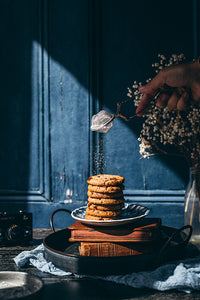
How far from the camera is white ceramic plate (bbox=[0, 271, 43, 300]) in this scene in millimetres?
946

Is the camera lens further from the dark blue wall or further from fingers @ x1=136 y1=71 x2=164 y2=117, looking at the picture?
fingers @ x1=136 y1=71 x2=164 y2=117

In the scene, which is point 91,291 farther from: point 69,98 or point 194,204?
point 69,98

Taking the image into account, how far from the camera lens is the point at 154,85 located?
1.59m

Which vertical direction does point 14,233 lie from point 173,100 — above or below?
below

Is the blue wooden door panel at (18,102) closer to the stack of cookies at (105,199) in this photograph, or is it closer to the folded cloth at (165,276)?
the stack of cookies at (105,199)

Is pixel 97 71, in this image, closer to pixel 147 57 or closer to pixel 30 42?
pixel 147 57

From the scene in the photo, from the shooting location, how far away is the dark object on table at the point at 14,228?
1.66m

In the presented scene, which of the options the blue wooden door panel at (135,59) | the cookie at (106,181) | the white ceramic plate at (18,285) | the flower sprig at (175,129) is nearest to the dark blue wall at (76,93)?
the blue wooden door panel at (135,59)

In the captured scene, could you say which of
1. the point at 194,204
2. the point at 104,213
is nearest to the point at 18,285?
the point at 104,213

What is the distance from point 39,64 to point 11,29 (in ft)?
1.05

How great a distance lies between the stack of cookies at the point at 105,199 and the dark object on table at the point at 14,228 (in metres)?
0.42

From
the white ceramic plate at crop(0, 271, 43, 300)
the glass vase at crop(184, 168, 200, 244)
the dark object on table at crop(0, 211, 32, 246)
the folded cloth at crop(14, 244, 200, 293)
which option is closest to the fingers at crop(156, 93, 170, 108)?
the glass vase at crop(184, 168, 200, 244)

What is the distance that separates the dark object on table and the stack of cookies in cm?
42

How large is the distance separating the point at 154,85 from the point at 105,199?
585mm
